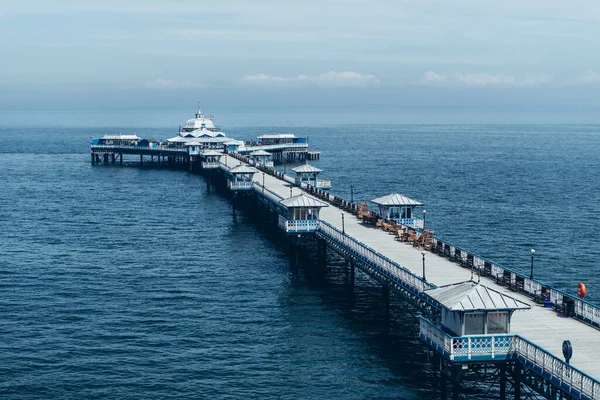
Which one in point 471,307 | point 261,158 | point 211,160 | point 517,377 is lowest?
point 517,377

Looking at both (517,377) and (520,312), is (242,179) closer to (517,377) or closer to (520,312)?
(520,312)

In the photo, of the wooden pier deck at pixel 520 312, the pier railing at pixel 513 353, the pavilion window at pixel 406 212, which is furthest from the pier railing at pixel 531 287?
the pavilion window at pixel 406 212

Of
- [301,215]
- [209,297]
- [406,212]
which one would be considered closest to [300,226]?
[301,215]

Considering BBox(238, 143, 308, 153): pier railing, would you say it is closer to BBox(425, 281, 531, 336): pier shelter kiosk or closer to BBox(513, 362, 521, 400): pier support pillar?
BBox(425, 281, 531, 336): pier shelter kiosk

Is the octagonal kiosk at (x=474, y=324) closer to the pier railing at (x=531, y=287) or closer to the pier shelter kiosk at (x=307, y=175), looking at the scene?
Result: the pier railing at (x=531, y=287)

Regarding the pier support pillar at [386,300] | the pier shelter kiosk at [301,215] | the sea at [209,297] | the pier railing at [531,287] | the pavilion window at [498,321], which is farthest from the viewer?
the pier shelter kiosk at [301,215]

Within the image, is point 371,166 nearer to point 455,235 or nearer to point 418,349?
point 455,235
